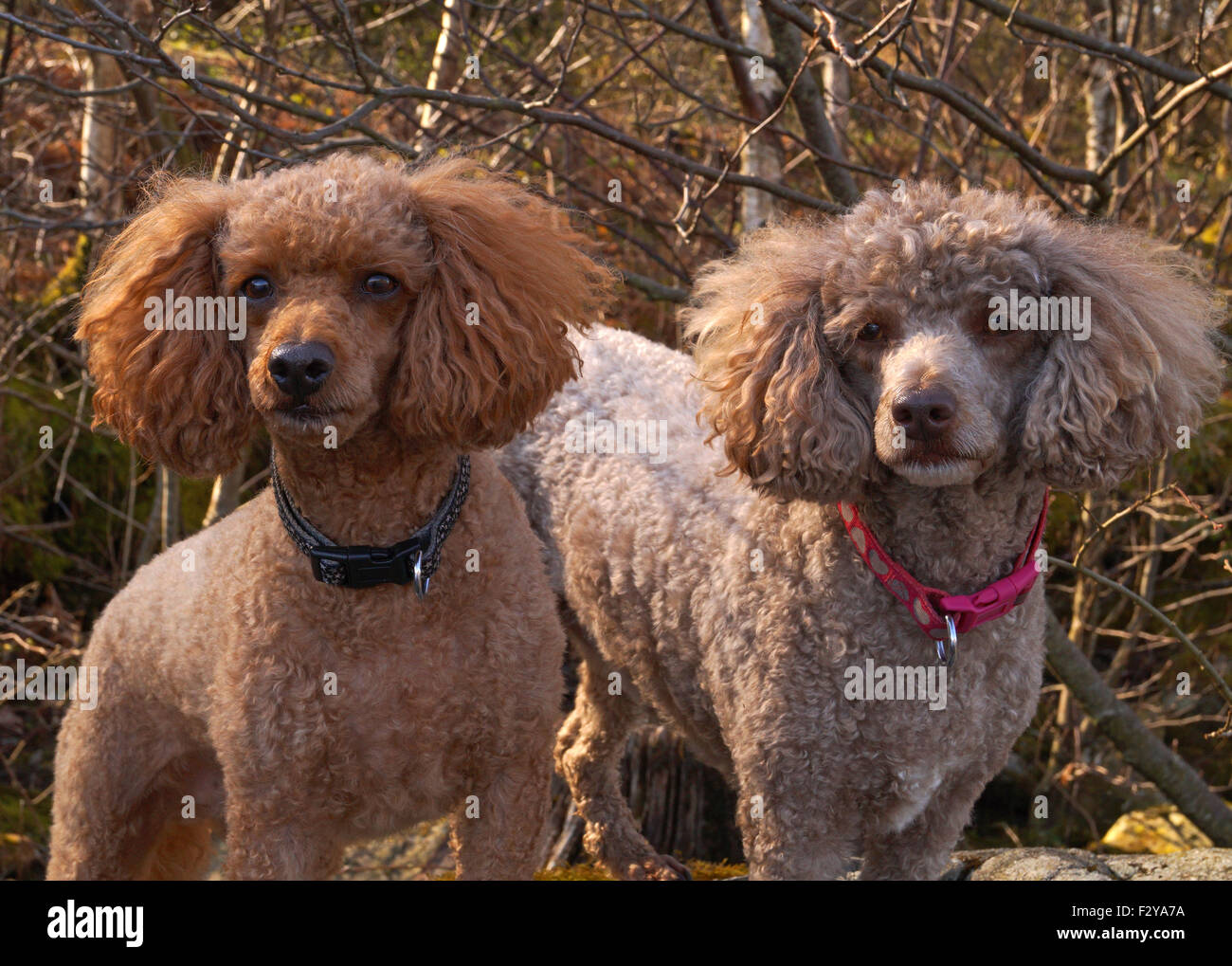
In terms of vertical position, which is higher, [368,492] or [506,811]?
[368,492]

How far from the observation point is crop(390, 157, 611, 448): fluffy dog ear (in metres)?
2.49

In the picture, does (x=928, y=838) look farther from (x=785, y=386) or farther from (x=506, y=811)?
(x=785, y=386)

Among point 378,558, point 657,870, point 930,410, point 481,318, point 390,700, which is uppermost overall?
point 481,318

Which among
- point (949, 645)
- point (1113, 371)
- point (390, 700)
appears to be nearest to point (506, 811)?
point (390, 700)

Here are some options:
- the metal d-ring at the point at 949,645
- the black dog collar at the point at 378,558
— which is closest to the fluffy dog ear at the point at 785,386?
the metal d-ring at the point at 949,645

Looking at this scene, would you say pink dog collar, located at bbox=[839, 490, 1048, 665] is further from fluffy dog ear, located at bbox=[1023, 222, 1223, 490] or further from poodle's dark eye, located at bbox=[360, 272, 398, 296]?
poodle's dark eye, located at bbox=[360, 272, 398, 296]

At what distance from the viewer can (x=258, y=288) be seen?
2512 mm

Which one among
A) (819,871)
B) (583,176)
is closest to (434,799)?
(819,871)

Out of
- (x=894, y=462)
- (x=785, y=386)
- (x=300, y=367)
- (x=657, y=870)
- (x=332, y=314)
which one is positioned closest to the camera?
(x=300, y=367)

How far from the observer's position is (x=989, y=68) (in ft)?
22.1

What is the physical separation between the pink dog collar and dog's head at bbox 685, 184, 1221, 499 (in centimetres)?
14

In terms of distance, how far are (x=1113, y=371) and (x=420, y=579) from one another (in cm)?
142

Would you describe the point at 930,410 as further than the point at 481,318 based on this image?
No
